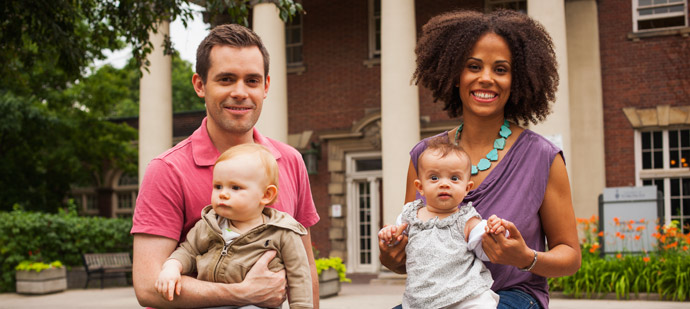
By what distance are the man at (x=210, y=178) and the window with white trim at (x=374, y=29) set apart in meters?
16.5

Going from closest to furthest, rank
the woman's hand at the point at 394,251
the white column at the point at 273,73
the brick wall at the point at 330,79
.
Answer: the woman's hand at the point at 394,251 < the white column at the point at 273,73 < the brick wall at the point at 330,79

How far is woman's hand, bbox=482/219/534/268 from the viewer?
267cm

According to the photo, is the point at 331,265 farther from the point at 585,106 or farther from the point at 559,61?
the point at 585,106

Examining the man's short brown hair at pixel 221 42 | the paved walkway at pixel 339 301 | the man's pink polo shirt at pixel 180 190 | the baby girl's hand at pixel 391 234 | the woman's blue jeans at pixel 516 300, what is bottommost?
the paved walkway at pixel 339 301

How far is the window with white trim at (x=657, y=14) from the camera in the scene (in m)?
17.3

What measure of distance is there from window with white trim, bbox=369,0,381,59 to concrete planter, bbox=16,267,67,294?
9487 millimetres

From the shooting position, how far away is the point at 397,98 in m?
15.7

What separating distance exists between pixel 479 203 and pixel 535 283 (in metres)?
0.41

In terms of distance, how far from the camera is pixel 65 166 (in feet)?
77.8

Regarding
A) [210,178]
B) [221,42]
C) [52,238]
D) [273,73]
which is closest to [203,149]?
[210,178]

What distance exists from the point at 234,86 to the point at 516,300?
142cm

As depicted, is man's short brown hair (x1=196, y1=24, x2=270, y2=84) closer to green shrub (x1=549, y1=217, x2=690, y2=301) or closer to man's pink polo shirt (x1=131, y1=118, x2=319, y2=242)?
man's pink polo shirt (x1=131, y1=118, x2=319, y2=242)

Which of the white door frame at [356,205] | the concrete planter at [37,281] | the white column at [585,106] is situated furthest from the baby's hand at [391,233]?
the white door frame at [356,205]

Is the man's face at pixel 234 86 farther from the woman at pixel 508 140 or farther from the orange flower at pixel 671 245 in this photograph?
the orange flower at pixel 671 245
